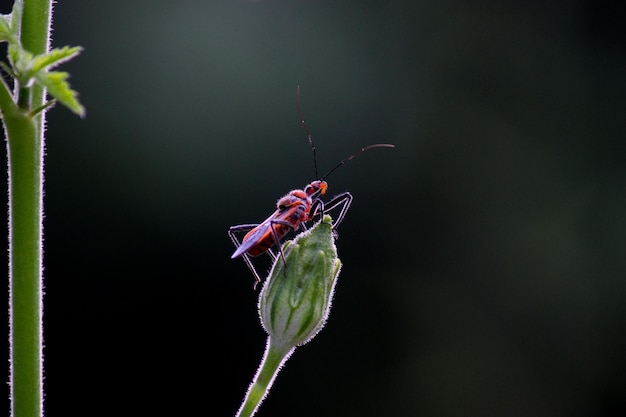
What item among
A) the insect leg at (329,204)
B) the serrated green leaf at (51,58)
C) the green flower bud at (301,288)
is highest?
the serrated green leaf at (51,58)

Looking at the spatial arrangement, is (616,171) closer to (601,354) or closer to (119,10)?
(601,354)

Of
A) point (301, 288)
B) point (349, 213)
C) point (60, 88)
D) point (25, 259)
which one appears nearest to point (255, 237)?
point (301, 288)

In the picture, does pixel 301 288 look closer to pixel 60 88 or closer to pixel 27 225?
pixel 27 225

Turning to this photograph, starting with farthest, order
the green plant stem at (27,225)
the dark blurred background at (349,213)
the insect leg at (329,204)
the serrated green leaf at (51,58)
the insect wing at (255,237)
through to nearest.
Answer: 1. the dark blurred background at (349,213)
2. the insect leg at (329,204)
3. the insect wing at (255,237)
4. the green plant stem at (27,225)
5. the serrated green leaf at (51,58)

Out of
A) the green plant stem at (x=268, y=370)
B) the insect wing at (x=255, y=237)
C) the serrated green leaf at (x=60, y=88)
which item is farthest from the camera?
the insect wing at (x=255, y=237)

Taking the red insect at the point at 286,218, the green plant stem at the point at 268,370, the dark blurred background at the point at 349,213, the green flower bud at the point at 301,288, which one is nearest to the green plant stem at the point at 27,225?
the green plant stem at the point at 268,370

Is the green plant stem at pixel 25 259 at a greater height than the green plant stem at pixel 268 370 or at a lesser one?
greater

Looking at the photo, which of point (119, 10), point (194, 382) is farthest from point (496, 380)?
point (119, 10)

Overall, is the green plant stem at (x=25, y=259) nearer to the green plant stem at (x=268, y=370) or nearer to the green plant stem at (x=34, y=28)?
the green plant stem at (x=34, y=28)

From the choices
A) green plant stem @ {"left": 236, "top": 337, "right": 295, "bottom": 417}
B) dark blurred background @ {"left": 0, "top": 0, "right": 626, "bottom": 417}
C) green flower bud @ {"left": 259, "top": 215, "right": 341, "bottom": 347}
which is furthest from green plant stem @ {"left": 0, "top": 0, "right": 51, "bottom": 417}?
dark blurred background @ {"left": 0, "top": 0, "right": 626, "bottom": 417}
